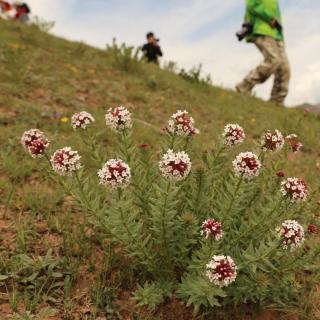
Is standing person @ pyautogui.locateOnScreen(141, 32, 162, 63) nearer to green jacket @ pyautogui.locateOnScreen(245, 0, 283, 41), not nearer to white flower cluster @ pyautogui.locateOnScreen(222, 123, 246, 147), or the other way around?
green jacket @ pyautogui.locateOnScreen(245, 0, 283, 41)

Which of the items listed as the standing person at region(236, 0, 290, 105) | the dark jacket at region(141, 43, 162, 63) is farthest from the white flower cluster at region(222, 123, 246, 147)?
the dark jacket at region(141, 43, 162, 63)

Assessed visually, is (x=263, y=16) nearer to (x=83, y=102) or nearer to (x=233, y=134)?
(x=83, y=102)

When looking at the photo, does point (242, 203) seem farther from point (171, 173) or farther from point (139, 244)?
point (171, 173)

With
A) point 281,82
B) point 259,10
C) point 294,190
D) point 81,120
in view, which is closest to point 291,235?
point 294,190

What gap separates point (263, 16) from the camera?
11.4 meters

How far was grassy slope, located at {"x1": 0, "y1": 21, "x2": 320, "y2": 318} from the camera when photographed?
5.12m

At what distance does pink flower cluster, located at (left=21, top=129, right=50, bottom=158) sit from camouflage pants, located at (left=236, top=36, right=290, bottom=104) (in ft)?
31.1

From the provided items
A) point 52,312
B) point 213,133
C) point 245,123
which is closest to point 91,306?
point 52,312

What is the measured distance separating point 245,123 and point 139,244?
5653mm

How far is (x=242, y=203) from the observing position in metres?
3.54

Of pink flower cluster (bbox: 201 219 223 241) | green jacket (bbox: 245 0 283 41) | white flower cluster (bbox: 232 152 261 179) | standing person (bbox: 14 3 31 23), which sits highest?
green jacket (bbox: 245 0 283 41)

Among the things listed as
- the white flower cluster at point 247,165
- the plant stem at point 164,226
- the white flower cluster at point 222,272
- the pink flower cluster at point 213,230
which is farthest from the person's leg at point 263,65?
the white flower cluster at point 222,272

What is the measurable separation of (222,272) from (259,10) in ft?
32.6

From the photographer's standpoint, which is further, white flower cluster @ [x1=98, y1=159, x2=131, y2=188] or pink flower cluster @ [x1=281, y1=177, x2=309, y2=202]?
pink flower cluster @ [x1=281, y1=177, x2=309, y2=202]
